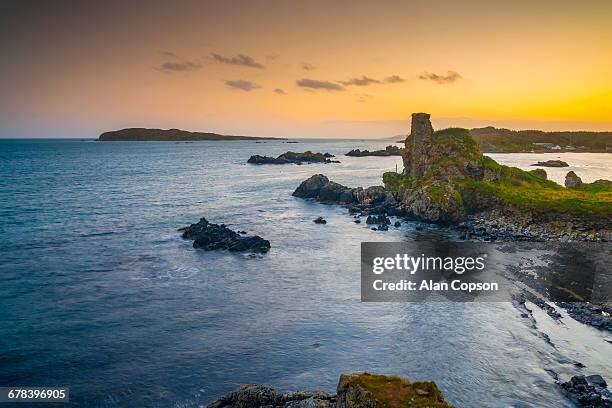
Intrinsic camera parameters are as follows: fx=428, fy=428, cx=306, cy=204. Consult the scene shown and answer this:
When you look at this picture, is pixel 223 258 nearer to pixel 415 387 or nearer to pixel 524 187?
pixel 415 387

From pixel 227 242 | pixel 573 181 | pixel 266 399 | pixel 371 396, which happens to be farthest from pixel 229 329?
pixel 573 181

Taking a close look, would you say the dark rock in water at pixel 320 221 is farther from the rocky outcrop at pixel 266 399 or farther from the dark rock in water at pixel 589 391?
the rocky outcrop at pixel 266 399

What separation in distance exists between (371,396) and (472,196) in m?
66.3

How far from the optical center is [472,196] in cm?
7675

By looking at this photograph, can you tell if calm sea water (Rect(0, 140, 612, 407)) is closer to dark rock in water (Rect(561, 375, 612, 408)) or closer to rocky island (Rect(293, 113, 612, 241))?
dark rock in water (Rect(561, 375, 612, 408))

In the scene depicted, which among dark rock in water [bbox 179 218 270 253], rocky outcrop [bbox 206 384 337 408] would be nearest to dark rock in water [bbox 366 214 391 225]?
dark rock in water [bbox 179 218 270 253]

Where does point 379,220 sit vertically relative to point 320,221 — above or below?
above

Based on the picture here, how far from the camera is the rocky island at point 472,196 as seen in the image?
63.9 metres

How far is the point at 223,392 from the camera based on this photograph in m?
26.9

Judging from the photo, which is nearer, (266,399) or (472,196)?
(266,399)

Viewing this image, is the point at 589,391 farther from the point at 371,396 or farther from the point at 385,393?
the point at 371,396

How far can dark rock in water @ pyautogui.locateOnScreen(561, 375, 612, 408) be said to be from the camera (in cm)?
2522

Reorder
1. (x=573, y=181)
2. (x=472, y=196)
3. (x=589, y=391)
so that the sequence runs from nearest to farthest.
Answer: (x=589, y=391) → (x=472, y=196) → (x=573, y=181)

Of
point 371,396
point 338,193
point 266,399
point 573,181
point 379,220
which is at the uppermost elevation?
point 573,181
